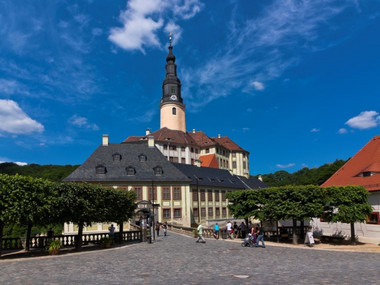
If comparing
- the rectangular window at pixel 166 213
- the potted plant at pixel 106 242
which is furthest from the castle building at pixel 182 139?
the potted plant at pixel 106 242

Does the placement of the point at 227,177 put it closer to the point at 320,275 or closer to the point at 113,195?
the point at 113,195

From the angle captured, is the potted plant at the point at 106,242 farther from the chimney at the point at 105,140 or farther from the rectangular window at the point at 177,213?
the chimney at the point at 105,140

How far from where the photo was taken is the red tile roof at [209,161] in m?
73.8

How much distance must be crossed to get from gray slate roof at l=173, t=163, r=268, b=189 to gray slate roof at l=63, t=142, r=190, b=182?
3.76 m

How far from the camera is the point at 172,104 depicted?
87.4 m

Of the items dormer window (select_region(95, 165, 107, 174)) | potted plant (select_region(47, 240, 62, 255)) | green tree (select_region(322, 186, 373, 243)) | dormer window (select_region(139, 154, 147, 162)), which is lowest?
potted plant (select_region(47, 240, 62, 255))

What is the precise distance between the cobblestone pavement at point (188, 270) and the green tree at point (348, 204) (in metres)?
9.39

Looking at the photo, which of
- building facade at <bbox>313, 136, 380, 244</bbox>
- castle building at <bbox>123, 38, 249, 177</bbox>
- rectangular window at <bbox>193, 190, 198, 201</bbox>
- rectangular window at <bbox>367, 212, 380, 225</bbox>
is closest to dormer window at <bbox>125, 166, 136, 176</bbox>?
rectangular window at <bbox>193, 190, 198, 201</bbox>

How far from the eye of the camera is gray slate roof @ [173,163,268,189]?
5366 centimetres

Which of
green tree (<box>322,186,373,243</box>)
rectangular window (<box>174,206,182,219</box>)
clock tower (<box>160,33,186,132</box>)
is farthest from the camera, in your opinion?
clock tower (<box>160,33,186,132</box>)

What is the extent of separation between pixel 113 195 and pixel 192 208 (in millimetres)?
26054

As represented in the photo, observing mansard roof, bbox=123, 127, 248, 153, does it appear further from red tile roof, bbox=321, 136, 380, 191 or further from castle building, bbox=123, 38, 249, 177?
red tile roof, bbox=321, 136, 380, 191

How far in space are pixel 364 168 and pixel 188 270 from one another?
25.9 m

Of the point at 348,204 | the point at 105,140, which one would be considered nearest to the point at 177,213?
the point at 105,140
